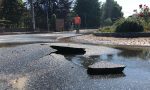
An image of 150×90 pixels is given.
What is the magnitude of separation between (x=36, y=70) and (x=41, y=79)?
1.14m

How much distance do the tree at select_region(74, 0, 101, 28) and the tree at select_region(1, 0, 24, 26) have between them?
22330mm

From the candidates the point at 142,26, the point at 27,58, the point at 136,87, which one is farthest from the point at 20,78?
the point at 142,26

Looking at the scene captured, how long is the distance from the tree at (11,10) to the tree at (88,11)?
2233cm

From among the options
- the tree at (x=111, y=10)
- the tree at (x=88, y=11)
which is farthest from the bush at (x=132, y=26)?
the tree at (x=111, y=10)

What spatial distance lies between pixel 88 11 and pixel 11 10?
24762mm

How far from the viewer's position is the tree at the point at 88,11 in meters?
68.4

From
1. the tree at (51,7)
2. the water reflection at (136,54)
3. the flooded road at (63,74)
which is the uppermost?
the tree at (51,7)

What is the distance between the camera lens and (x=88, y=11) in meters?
68.9

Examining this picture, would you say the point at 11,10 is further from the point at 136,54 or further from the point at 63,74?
the point at 63,74

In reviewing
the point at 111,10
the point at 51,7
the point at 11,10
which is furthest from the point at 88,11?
the point at 11,10

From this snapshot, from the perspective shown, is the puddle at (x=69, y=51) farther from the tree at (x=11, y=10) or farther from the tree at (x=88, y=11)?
the tree at (x=88, y=11)

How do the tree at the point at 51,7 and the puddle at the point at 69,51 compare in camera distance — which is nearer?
the puddle at the point at 69,51

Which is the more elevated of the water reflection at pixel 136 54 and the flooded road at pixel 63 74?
the flooded road at pixel 63 74

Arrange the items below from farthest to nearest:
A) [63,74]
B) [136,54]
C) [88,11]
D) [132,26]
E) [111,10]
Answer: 1. [111,10]
2. [88,11]
3. [132,26]
4. [136,54]
5. [63,74]
